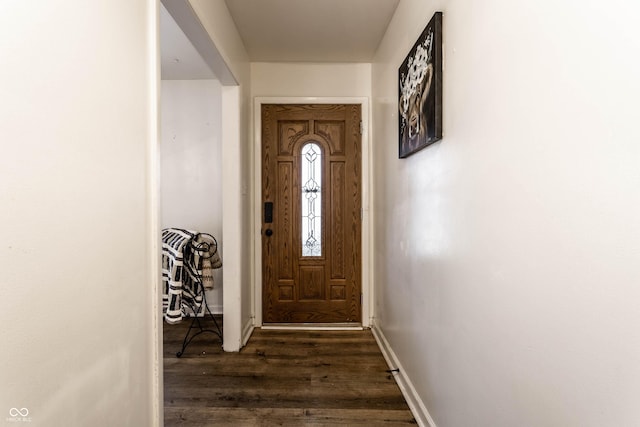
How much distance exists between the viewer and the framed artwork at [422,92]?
5.42ft

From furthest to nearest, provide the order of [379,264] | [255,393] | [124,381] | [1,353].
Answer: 1. [379,264]
2. [255,393]
3. [124,381]
4. [1,353]

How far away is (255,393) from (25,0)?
2.18m

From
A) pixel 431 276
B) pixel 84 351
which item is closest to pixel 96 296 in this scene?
pixel 84 351

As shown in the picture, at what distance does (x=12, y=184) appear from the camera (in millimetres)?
748

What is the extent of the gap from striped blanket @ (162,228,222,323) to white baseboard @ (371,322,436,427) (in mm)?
1513

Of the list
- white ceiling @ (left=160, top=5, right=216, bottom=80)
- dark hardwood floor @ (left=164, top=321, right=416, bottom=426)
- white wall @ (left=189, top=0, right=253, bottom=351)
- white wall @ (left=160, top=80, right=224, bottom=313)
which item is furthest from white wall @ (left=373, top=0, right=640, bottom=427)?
white wall @ (left=160, top=80, right=224, bottom=313)

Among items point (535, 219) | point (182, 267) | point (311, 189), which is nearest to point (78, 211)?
point (535, 219)

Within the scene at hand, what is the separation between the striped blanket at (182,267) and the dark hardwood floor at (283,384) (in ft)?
1.34

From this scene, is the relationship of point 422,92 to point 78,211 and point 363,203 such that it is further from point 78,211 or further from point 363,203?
point 363,203

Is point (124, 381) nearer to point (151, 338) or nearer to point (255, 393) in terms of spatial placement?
point (151, 338)

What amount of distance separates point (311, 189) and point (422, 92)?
1.81 metres

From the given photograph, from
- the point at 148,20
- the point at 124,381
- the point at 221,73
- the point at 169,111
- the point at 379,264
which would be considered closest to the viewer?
the point at 124,381

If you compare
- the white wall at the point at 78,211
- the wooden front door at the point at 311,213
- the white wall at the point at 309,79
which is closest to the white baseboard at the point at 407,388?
the wooden front door at the point at 311,213

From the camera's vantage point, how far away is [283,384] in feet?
7.75
